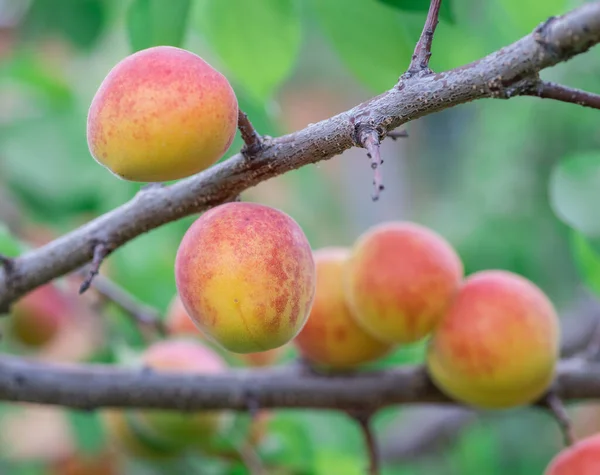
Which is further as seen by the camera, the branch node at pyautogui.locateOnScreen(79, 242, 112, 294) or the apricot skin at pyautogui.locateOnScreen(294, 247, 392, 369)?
the apricot skin at pyautogui.locateOnScreen(294, 247, 392, 369)

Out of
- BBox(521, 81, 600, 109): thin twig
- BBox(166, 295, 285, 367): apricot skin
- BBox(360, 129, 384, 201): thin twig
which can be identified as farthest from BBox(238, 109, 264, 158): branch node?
BBox(166, 295, 285, 367): apricot skin

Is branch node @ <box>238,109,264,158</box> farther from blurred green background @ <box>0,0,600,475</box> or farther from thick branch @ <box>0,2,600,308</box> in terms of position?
blurred green background @ <box>0,0,600,475</box>

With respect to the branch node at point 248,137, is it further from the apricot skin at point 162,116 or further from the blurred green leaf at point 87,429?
the blurred green leaf at point 87,429

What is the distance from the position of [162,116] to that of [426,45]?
205mm

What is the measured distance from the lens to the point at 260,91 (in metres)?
0.95

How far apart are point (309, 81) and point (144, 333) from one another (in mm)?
3872

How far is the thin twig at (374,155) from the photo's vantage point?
46cm

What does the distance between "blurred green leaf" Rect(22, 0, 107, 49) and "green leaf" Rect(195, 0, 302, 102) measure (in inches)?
17.4

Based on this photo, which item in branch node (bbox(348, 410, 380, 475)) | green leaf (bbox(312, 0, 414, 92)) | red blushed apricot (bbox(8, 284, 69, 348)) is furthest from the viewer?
red blushed apricot (bbox(8, 284, 69, 348))

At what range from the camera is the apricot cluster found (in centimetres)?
88

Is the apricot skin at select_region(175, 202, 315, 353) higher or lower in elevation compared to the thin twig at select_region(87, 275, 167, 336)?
lower

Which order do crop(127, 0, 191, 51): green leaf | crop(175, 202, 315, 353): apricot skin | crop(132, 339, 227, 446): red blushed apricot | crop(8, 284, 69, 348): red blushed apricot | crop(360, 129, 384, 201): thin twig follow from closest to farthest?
crop(360, 129, 384, 201): thin twig, crop(175, 202, 315, 353): apricot skin, crop(127, 0, 191, 51): green leaf, crop(132, 339, 227, 446): red blushed apricot, crop(8, 284, 69, 348): red blushed apricot

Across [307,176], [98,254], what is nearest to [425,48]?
[98,254]

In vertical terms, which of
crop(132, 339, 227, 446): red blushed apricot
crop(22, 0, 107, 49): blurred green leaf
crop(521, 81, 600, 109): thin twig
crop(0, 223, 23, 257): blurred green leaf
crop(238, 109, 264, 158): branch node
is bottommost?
crop(132, 339, 227, 446): red blushed apricot
